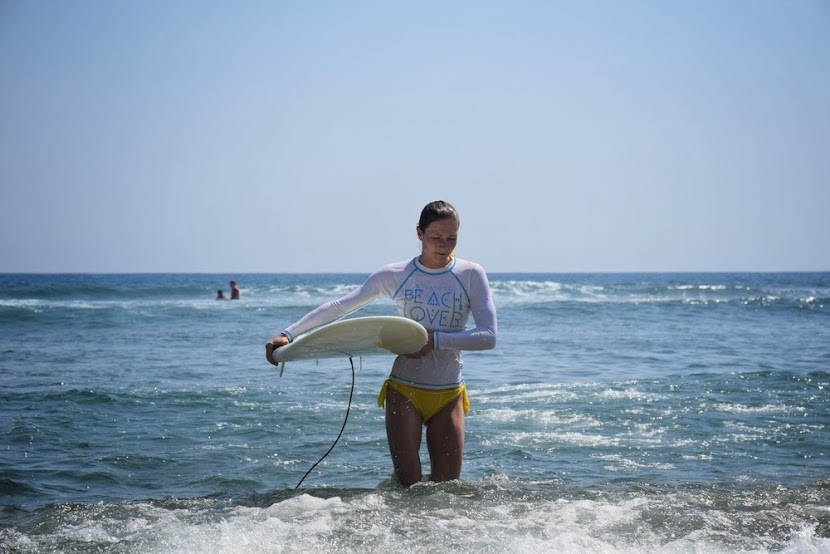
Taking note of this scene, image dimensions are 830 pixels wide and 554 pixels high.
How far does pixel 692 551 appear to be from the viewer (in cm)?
386

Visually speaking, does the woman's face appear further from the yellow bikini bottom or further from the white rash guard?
the yellow bikini bottom

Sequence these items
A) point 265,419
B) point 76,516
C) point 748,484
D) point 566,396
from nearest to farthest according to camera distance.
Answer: point 76,516 → point 748,484 → point 265,419 → point 566,396

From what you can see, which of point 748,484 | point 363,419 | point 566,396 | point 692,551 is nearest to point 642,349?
point 566,396

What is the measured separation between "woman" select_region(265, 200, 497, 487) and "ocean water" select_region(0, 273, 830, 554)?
1.22ft

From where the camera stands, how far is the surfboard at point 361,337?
4359 mm

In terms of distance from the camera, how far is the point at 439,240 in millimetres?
4559

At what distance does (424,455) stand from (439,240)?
3027 millimetres

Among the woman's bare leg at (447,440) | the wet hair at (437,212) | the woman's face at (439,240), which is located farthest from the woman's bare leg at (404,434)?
the wet hair at (437,212)

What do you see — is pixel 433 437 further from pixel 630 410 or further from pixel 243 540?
pixel 630 410

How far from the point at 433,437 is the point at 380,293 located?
0.94m

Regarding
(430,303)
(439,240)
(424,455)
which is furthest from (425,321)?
(424,455)

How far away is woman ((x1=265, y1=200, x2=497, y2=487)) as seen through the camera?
4.68m

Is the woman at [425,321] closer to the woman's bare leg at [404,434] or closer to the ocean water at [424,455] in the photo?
the woman's bare leg at [404,434]

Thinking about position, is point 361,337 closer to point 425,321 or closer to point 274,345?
point 425,321
